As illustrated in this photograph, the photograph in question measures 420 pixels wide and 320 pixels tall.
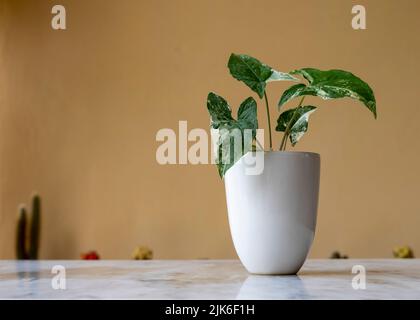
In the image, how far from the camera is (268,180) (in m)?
0.86

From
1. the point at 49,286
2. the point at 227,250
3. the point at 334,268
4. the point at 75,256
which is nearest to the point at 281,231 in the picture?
the point at 334,268

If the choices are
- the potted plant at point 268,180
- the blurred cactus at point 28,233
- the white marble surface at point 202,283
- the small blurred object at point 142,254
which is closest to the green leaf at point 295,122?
the potted plant at point 268,180

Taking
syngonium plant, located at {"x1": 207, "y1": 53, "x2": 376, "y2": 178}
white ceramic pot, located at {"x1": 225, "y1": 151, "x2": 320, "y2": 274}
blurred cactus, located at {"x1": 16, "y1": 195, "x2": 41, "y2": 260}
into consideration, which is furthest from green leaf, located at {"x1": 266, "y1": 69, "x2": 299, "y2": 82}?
blurred cactus, located at {"x1": 16, "y1": 195, "x2": 41, "y2": 260}

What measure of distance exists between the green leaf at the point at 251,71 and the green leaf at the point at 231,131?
4cm

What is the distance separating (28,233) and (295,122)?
2.54 metres

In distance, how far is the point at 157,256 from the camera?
121 inches

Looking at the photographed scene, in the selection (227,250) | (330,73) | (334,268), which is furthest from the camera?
(227,250)

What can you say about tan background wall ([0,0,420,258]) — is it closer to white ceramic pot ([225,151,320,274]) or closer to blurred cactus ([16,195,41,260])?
blurred cactus ([16,195,41,260])

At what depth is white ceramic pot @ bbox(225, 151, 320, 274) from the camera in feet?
2.81

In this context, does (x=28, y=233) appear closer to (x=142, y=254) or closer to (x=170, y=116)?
(x=142, y=254)

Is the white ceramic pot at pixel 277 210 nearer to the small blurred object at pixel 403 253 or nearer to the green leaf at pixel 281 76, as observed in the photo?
the green leaf at pixel 281 76

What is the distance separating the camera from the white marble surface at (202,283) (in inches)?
24.7

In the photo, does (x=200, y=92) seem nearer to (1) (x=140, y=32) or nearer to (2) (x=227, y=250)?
(1) (x=140, y=32)
